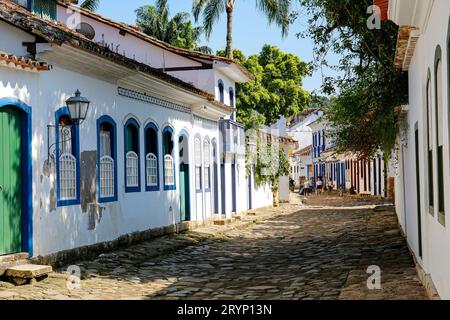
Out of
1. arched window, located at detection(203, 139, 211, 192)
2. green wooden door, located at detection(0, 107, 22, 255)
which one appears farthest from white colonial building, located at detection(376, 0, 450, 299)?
arched window, located at detection(203, 139, 211, 192)

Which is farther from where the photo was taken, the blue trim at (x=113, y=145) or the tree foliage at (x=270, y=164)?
the tree foliage at (x=270, y=164)

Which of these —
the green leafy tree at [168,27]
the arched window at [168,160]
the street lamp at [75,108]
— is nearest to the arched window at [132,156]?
the arched window at [168,160]

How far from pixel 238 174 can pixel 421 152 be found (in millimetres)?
16908

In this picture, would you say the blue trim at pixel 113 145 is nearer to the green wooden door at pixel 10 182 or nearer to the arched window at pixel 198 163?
the green wooden door at pixel 10 182

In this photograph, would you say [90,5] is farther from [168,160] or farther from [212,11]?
[168,160]

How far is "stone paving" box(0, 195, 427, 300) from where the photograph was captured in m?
8.62

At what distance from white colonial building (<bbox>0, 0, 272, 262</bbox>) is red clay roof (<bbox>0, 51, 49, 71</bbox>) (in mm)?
24

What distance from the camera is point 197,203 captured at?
19031 mm

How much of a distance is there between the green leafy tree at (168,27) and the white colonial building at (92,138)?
1973 centimetres

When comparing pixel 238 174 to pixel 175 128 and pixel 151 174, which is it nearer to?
pixel 175 128

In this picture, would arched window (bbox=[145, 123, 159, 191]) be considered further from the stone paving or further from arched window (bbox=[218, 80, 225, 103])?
arched window (bbox=[218, 80, 225, 103])

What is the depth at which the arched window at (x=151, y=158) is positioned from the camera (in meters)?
15.3

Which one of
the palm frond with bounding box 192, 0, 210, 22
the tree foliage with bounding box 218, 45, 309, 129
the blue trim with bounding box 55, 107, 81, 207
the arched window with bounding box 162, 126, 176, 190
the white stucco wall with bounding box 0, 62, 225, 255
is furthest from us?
the tree foliage with bounding box 218, 45, 309, 129
